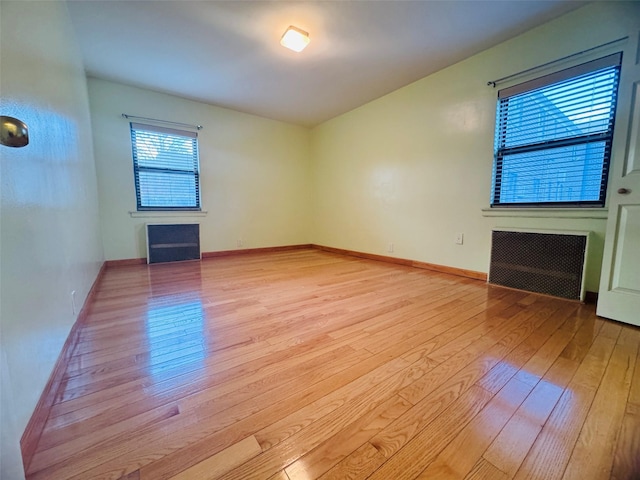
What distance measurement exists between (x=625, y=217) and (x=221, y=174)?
448cm

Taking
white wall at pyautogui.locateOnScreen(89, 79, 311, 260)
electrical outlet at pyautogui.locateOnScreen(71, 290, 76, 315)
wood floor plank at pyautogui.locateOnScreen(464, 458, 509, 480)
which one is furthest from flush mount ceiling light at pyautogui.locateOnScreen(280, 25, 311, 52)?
wood floor plank at pyautogui.locateOnScreen(464, 458, 509, 480)

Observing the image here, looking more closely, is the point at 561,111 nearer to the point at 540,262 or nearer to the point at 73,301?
the point at 540,262

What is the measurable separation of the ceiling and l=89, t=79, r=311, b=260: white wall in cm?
31

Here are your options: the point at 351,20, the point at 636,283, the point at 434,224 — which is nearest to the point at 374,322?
the point at 636,283

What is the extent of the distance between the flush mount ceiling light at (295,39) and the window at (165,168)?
86.5 inches

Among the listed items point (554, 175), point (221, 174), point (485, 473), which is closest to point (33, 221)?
point (485, 473)

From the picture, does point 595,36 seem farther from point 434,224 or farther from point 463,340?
point 463,340

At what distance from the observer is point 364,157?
402 cm

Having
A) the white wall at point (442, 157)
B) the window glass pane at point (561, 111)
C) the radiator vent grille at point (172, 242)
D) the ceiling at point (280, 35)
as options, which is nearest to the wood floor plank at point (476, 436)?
the white wall at point (442, 157)

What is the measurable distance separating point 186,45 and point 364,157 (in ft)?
8.56

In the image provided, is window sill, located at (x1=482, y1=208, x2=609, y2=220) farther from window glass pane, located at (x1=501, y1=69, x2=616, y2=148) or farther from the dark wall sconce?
the dark wall sconce

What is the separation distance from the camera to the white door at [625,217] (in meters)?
1.65

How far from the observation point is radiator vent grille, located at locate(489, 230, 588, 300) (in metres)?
2.07

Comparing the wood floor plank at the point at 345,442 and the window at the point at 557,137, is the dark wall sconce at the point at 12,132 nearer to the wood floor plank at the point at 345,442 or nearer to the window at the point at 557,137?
the wood floor plank at the point at 345,442
